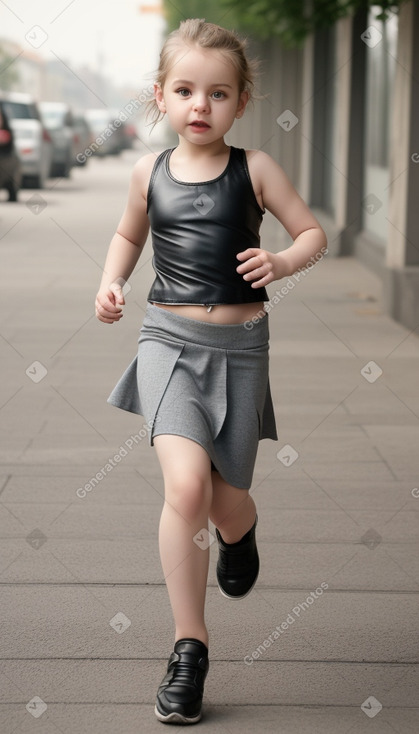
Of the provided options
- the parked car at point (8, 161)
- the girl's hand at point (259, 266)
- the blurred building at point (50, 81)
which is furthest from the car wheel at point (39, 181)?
the blurred building at point (50, 81)

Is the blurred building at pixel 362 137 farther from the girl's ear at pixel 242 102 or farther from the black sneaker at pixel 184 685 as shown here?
the black sneaker at pixel 184 685

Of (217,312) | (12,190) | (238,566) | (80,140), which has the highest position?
A: (80,140)

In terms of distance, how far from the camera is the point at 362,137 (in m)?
15.9

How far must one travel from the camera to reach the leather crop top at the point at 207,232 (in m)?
3.20

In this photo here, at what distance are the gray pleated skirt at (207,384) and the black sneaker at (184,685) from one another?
1.45 feet

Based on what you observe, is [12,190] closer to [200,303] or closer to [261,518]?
[261,518]

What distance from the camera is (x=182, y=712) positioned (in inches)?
121

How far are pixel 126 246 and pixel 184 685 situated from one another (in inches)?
45.8

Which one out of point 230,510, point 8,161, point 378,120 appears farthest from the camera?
point 8,161

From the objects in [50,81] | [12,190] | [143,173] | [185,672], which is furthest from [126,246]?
[50,81]

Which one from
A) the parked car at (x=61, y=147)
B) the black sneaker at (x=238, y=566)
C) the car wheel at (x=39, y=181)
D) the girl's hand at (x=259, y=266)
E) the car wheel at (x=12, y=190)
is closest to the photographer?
the girl's hand at (x=259, y=266)

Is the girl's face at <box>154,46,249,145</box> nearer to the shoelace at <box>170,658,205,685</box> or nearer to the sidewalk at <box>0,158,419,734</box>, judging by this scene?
the shoelace at <box>170,658,205,685</box>

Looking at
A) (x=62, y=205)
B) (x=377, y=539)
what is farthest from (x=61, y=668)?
(x=62, y=205)

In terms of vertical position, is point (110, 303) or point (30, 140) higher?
point (30, 140)
